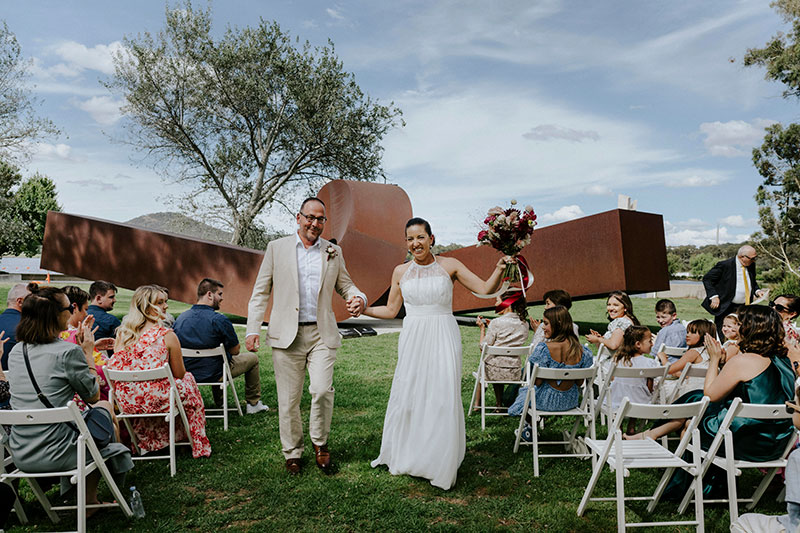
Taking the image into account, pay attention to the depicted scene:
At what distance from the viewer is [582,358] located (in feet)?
16.8

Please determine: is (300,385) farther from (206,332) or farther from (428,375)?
(206,332)

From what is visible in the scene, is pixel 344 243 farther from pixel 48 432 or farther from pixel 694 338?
pixel 48 432

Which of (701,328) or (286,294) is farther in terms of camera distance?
(701,328)

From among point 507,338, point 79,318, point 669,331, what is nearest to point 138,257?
point 79,318

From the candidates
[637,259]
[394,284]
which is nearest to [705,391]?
[394,284]

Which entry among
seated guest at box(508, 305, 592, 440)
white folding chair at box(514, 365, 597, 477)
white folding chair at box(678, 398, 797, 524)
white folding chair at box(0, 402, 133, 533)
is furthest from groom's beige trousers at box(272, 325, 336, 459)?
white folding chair at box(678, 398, 797, 524)

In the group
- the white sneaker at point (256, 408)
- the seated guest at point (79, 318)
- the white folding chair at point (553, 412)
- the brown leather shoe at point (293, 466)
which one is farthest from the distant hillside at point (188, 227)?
the white folding chair at point (553, 412)

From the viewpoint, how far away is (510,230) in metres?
4.39

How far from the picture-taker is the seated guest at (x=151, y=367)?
15.8 ft

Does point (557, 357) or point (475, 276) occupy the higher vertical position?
point (475, 276)

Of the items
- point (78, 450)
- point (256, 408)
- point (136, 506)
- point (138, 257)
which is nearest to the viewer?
point (78, 450)

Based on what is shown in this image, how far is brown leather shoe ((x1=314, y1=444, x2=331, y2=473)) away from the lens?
4.54m

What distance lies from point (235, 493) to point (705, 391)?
11.0 ft

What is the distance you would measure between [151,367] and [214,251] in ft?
27.9
